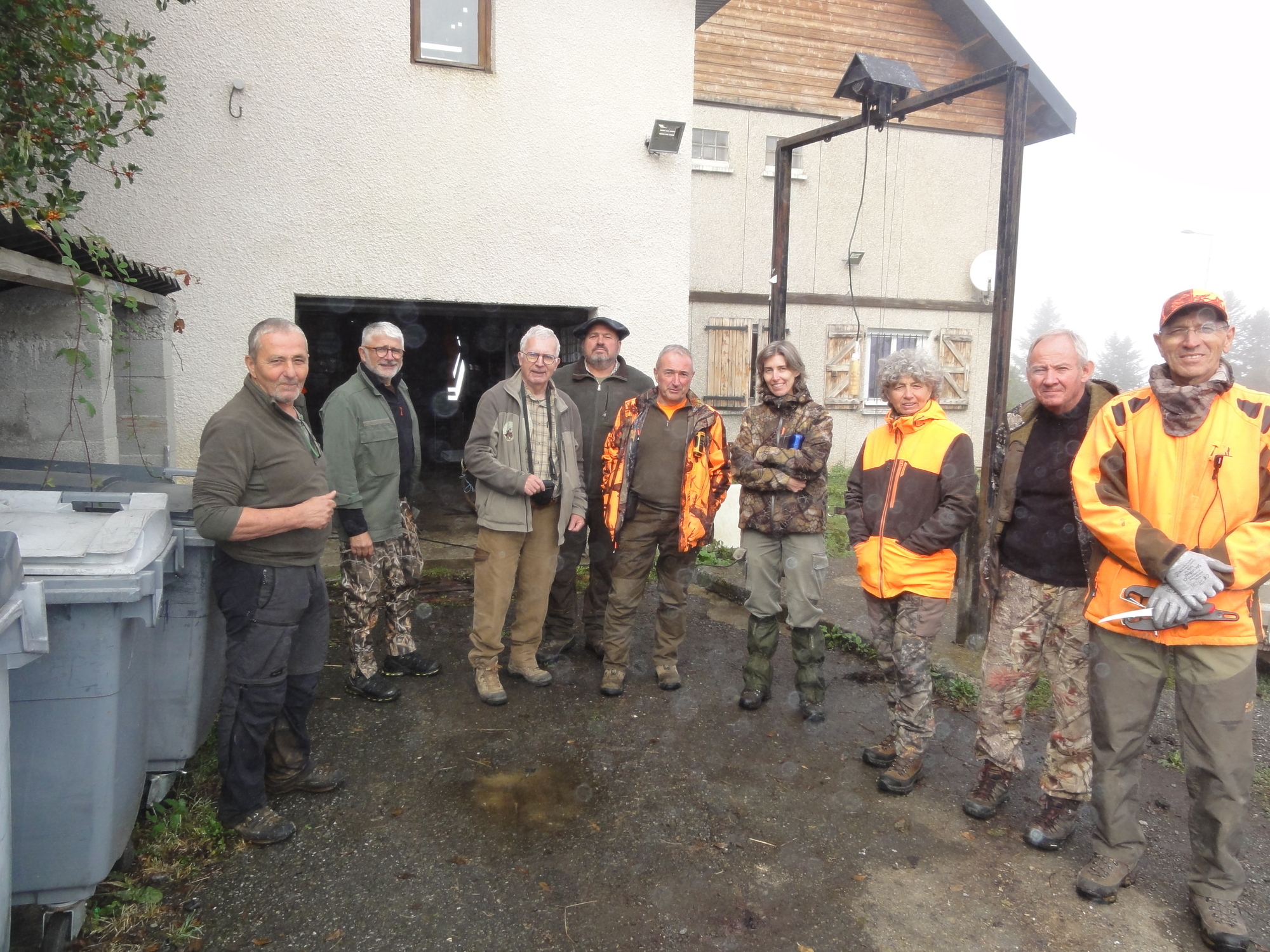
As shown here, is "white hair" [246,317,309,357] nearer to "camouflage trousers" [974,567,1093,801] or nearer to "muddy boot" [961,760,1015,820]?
"camouflage trousers" [974,567,1093,801]

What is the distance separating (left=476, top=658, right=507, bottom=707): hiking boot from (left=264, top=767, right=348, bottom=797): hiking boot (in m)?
0.97

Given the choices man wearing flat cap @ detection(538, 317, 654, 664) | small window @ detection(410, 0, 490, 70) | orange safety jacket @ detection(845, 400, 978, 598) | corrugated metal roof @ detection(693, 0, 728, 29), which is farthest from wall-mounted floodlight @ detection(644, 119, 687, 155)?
orange safety jacket @ detection(845, 400, 978, 598)

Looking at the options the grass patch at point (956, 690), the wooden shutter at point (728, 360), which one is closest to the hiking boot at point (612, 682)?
the grass patch at point (956, 690)

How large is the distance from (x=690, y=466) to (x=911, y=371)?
4.19 feet

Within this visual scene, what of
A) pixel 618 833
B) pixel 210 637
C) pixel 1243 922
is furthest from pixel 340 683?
pixel 1243 922

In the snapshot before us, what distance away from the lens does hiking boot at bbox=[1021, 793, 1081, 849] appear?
3.01 metres

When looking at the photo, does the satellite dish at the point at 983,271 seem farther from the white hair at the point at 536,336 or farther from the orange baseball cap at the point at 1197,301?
the orange baseball cap at the point at 1197,301

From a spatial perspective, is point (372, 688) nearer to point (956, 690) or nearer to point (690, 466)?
point (690, 466)

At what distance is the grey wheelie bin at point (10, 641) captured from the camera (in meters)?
2.00

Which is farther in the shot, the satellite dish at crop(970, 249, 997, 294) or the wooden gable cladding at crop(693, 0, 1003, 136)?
the satellite dish at crop(970, 249, 997, 294)

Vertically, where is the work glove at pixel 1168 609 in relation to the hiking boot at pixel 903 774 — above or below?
above

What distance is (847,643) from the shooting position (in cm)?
518

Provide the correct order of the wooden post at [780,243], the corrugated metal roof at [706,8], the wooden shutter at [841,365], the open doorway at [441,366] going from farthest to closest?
the wooden shutter at [841,365] < the open doorway at [441,366] < the corrugated metal roof at [706,8] < the wooden post at [780,243]

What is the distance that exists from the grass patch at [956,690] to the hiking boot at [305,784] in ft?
10.2
